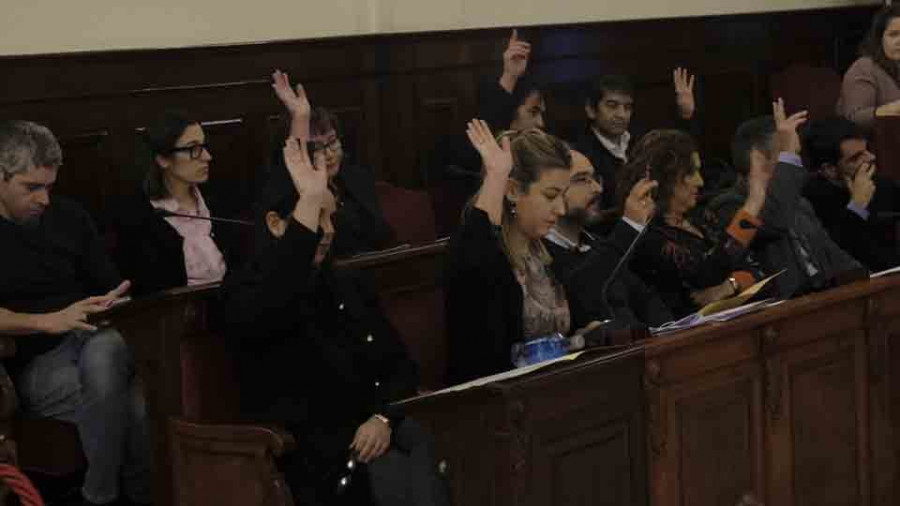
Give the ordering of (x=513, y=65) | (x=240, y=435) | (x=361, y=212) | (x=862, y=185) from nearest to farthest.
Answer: (x=240, y=435) < (x=361, y=212) < (x=862, y=185) < (x=513, y=65)

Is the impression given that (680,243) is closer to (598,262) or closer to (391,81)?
(598,262)

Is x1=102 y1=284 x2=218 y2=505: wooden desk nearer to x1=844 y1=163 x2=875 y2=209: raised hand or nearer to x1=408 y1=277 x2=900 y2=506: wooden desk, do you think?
x1=408 y1=277 x2=900 y2=506: wooden desk

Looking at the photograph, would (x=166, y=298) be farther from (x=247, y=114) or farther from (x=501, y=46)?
(x=501, y=46)

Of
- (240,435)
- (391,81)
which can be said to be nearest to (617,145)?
(391,81)

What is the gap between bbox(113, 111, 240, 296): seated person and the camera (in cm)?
520

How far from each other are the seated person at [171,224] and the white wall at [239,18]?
66 centimetres

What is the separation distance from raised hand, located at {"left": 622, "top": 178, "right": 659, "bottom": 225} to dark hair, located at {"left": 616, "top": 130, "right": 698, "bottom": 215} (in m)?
0.17

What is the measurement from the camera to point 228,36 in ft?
21.0

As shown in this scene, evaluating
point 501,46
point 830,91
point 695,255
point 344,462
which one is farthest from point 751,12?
point 344,462

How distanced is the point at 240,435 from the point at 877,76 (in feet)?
14.1

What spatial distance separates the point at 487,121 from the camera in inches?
258

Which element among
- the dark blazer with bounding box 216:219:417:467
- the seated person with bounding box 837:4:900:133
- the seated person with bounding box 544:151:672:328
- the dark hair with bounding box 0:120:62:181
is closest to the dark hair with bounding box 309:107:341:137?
the seated person with bounding box 544:151:672:328

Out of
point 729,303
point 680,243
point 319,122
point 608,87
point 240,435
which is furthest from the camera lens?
point 608,87

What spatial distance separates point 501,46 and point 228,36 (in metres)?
1.46
